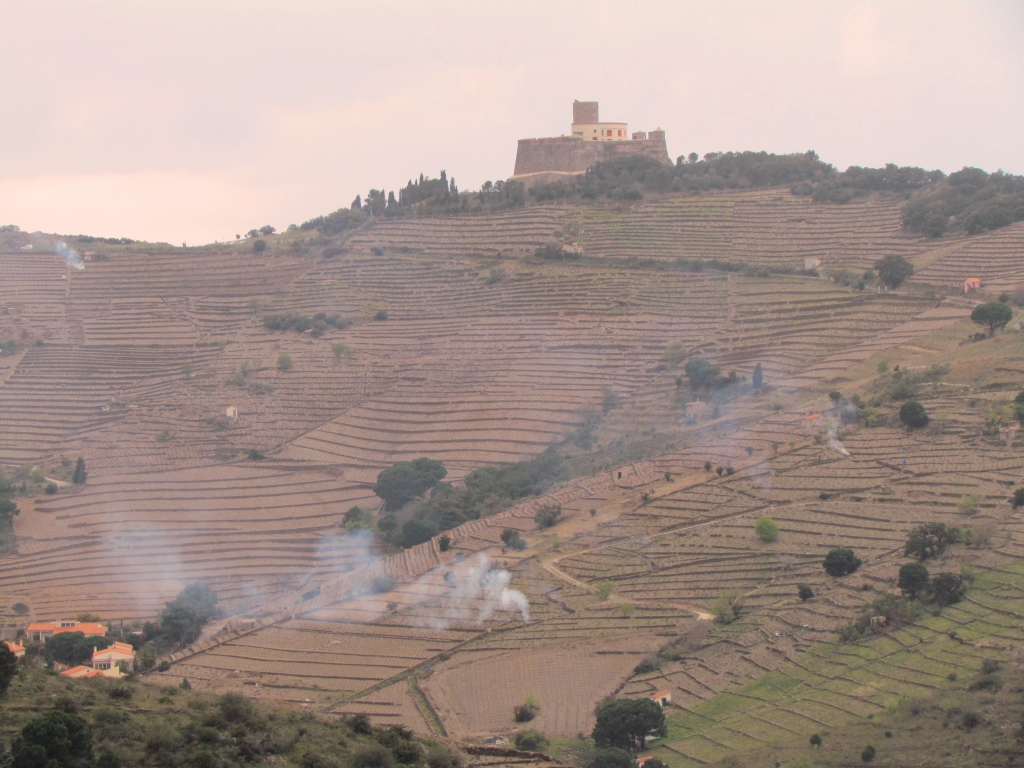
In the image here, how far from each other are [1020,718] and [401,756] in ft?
29.8

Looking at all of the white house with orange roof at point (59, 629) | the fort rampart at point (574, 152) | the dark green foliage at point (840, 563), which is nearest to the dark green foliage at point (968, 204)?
the fort rampart at point (574, 152)

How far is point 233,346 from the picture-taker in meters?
50.4

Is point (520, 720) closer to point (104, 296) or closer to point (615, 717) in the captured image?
point (615, 717)

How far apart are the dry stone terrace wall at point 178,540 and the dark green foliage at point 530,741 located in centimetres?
1183

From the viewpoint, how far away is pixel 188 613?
30.3 meters

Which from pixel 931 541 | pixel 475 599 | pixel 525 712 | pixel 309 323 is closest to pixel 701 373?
pixel 475 599

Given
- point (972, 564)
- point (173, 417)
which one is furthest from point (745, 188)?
point (972, 564)

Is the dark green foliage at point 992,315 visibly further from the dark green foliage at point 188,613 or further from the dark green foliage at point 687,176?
the dark green foliage at point 188,613

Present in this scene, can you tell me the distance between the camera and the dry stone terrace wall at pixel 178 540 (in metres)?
33.8

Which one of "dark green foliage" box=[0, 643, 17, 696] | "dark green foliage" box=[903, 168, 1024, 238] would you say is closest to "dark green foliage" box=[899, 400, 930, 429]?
"dark green foliage" box=[903, 168, 1024, 238]

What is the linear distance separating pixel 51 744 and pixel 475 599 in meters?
15.3

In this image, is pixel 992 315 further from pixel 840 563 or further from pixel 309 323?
pixel 309 323

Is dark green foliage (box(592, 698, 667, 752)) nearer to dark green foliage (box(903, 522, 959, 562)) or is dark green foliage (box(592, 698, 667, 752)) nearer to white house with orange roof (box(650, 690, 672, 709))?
white house with orange roof (box(650, 690, 672, 709))

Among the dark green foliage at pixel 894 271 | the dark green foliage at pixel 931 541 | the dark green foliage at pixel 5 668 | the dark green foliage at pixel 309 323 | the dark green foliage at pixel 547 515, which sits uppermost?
the dark green foliage at pixel 894 271
